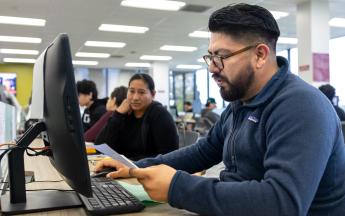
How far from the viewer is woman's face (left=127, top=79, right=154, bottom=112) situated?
260cm

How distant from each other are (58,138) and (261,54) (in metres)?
0.58

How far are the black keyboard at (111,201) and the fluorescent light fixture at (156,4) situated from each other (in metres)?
4.81

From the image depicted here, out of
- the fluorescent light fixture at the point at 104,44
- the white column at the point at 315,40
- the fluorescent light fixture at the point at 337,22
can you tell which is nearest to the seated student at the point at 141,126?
the white column at the point at 315,40

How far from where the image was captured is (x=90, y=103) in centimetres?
415

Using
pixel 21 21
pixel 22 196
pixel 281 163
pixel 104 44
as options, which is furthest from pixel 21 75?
pixel 281 163

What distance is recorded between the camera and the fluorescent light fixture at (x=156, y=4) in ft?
18.4

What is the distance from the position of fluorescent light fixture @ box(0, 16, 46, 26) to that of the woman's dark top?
4.68 m

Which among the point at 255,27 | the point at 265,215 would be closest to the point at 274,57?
the point at 255,27

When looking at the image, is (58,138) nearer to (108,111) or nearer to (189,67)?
(108,111)

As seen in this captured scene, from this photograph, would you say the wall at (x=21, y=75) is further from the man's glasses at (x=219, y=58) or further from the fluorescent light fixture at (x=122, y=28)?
the man's glasses at (x=219, y=58)

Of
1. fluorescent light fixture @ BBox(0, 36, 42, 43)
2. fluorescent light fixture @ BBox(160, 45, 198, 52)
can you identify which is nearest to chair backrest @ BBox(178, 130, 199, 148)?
fluorescent light fixture @ BBox(0, 36, 42, 43)

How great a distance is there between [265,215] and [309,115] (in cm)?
25

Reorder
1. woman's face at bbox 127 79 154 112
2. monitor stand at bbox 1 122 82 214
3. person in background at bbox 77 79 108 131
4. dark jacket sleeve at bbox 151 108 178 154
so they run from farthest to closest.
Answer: person in background at bbox 77 79 108 131
woman's face at bbox 127 79 154 112
dark jacket sleeve at bbox 151 108 178 154
monitor stand at bbox 1 122 82 214

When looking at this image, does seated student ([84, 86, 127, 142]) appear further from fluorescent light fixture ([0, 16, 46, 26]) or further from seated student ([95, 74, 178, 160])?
fluorescent light fixture ([0, 16, 46, 26])
